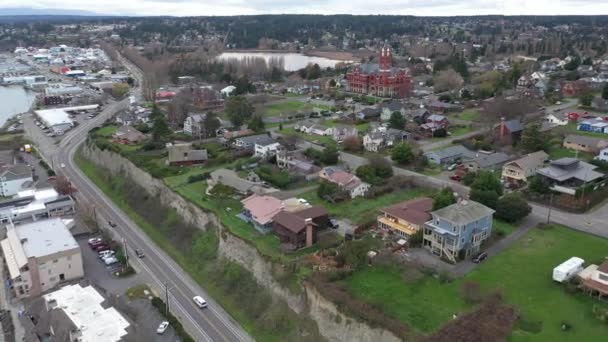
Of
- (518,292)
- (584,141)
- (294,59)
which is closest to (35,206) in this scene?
(518,292)

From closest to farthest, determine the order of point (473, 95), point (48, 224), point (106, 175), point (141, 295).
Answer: point (141, 295) → point (48, 224) → point (106, 175) → point (473, 95)

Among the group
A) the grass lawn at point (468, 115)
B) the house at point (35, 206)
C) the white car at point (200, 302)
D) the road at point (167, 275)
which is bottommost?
the road at point (167, 275)

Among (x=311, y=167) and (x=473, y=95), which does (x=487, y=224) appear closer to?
(x=311, y=167)

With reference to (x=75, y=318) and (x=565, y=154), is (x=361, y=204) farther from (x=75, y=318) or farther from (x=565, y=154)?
(x=565, y=154)

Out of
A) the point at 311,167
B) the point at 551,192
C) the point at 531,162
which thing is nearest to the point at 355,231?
the point at 311,167

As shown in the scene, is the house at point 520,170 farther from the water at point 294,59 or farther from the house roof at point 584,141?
the water at point 294,59

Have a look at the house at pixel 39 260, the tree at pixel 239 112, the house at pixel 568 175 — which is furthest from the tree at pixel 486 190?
the tree at pixel 239 112

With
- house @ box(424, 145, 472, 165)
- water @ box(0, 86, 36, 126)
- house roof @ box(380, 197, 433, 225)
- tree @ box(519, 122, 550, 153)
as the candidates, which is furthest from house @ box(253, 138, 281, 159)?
water @ box(0, 86, 36, 126)
